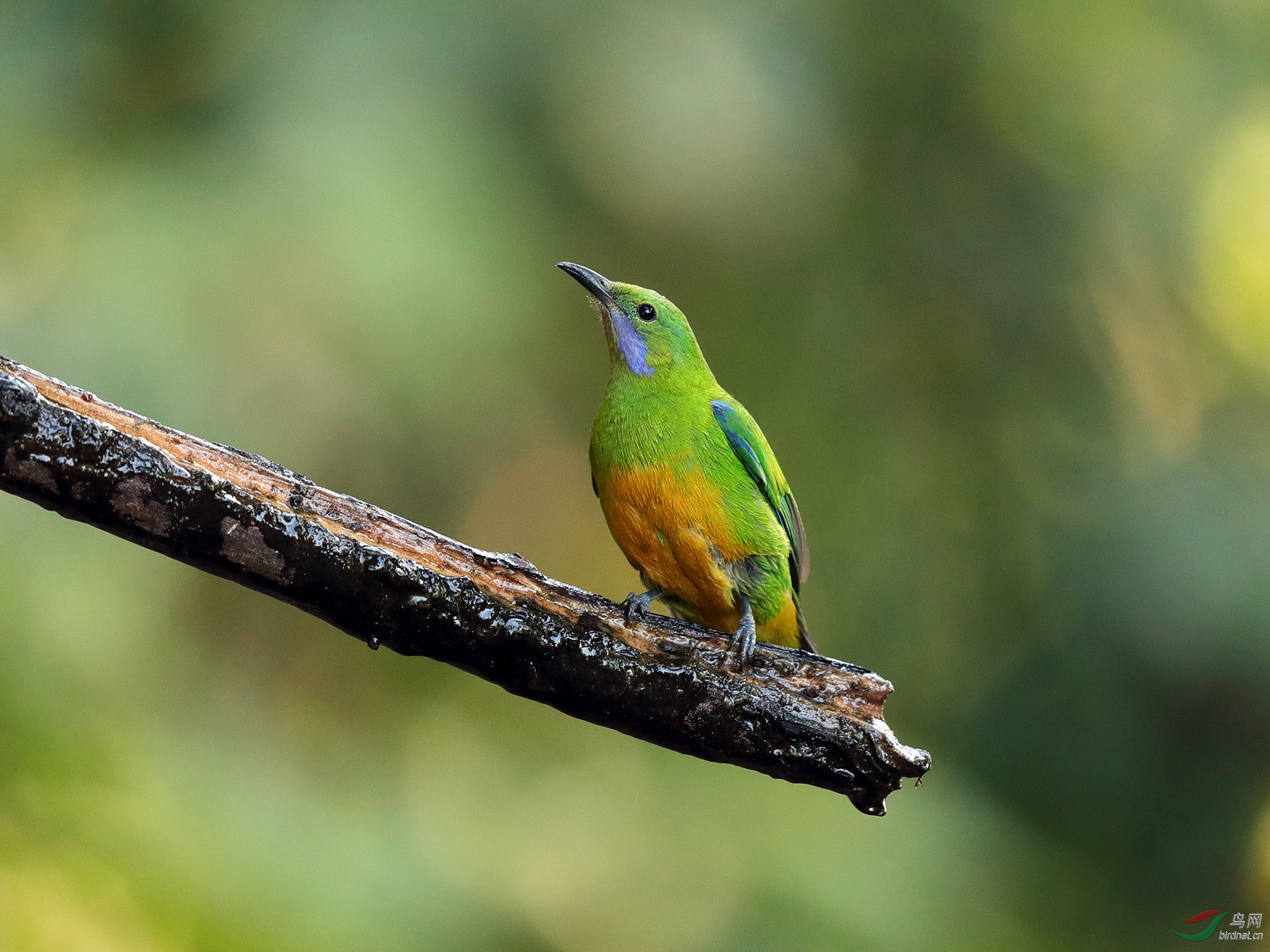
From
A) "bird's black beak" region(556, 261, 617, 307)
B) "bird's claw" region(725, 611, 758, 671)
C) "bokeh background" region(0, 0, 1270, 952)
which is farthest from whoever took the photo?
"bokeh background" region(0, 0, 1270, 952)

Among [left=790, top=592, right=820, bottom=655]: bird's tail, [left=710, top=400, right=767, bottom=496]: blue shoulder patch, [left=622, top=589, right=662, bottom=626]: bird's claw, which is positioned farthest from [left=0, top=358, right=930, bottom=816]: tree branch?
[left=790, top=592, right=820, bottom=655]: bird's tail

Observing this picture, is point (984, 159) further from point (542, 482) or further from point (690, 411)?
point (690, 411)

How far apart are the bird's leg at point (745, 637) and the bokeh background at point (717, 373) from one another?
8.50 ft

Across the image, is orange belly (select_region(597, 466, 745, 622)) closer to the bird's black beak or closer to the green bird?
the green bird

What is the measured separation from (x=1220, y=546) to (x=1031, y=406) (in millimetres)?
1782

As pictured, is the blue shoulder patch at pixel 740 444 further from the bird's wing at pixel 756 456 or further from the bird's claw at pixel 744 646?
the bird's claw at pixel 744 646

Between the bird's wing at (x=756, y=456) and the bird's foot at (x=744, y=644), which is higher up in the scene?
the bird's wing at (x=756, y=456)

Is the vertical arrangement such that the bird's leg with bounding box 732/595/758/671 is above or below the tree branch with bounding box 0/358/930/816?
above

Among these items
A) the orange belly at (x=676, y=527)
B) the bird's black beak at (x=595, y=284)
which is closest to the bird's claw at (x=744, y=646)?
the orange belly at (x=676, y=527)

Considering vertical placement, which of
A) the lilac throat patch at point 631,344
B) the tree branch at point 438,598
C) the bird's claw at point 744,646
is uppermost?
the lilac throat patch at point 631,344

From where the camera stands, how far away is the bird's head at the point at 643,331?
15.6 feet

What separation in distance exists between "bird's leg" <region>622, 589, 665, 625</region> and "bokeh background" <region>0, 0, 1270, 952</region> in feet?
7.87

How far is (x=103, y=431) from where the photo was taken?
9.88 ft

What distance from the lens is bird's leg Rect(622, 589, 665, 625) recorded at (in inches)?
143
